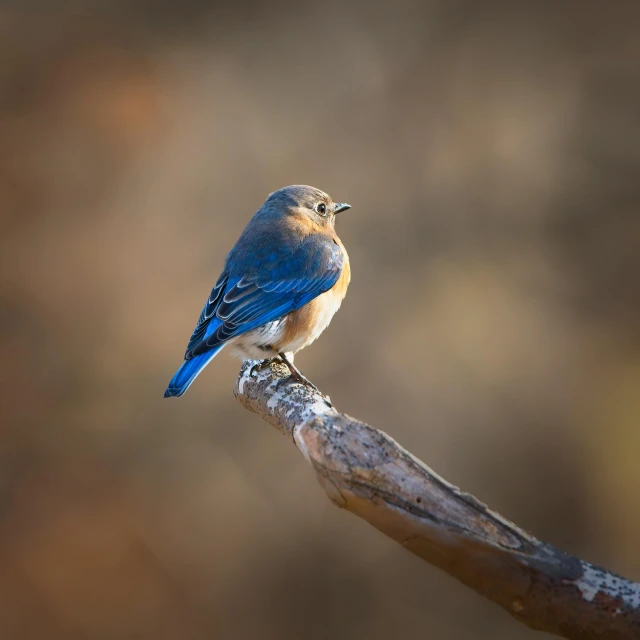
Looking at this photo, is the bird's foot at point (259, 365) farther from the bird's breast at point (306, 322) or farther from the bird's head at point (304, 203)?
the bird's head at point (304, 203)

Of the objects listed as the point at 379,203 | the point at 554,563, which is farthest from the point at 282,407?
the point at 379,203

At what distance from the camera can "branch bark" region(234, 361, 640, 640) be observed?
74.4 inches

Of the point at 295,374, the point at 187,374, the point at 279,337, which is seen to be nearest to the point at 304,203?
the point at 279,337

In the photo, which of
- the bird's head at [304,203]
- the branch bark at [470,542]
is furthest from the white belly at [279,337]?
the branch bark at [470,542]

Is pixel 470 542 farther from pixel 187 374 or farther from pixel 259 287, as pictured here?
pixel 259 287

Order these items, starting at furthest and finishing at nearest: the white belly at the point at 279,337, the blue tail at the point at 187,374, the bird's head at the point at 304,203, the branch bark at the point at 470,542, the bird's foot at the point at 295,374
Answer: the bird's head at the point at 304,203, the white belly at the point at 279,337, the bird's foot at the point at 295,374, the blue tail at the point at 187,374, the branch bark at the point at 470,542

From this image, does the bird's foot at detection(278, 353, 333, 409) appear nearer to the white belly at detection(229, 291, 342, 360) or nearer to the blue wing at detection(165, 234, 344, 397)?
the white belly at detection(229, 291, 342, 360)

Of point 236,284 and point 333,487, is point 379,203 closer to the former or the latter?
point 236,284

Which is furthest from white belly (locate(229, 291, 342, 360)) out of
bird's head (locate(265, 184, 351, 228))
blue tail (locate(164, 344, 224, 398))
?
bird's head (locate(265, 184, 351, 228))

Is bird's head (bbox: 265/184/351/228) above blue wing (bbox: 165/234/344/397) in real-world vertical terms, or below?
above

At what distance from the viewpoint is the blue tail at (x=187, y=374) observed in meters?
2.93

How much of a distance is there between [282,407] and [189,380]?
432 mm

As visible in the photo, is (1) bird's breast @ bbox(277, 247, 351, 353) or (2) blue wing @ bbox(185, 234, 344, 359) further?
(1) bird's breast @ bbox(277, 247, 351, 353)

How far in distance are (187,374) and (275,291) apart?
2.01 ft
